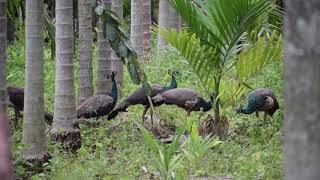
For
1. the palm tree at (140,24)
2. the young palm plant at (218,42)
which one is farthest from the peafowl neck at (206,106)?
the palm tree at (140,24)

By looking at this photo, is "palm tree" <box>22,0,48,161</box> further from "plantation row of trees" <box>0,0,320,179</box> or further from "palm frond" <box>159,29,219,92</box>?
"palm frond" <box>159,29,219,92</box>

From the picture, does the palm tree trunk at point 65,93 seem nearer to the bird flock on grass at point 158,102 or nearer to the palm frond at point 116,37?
the bird flock on grass at point 158,102

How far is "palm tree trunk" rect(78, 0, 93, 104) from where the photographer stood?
393 inches

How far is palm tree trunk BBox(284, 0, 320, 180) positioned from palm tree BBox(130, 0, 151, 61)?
13025 mm

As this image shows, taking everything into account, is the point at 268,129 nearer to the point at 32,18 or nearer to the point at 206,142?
the point at 206,142

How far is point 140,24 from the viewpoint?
1495cm

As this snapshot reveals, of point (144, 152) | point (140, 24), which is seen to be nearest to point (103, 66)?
point (144, 152)

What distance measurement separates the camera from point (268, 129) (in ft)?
30.1

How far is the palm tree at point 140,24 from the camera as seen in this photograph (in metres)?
14.7

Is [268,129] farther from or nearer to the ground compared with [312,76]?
nearer to the ground

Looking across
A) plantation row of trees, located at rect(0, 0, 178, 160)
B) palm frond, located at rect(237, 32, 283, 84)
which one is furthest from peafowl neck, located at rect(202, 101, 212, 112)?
plantation row of trees, located at rect(0, 0, 178, 160)

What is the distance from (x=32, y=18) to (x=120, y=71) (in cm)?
508

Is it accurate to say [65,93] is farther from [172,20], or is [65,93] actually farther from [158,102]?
[172,20]

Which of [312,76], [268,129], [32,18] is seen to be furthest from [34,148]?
[312,76]
